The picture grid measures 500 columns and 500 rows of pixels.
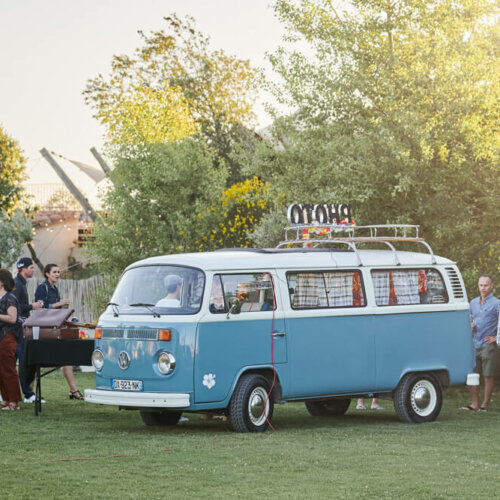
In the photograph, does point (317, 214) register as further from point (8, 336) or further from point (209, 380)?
point (8, 336)

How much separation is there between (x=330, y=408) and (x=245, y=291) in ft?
Result: 10.4

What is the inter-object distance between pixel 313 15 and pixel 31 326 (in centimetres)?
801

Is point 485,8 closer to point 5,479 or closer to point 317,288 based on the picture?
point 317,288

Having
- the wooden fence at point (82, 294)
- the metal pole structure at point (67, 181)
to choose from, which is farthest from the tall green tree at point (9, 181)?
the wooden fence at point (82, 294)

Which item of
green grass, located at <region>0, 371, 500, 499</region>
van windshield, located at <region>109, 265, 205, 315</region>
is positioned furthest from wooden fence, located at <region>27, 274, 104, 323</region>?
van windshield, located at <region>109, 265, 205, 315</region>

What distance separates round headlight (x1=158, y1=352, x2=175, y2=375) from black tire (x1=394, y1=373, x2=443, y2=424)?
3406 mm

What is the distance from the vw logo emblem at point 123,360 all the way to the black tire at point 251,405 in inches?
49.6

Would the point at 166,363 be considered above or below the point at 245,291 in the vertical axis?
below

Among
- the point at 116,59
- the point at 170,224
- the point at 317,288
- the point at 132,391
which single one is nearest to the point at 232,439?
the point at 132,391

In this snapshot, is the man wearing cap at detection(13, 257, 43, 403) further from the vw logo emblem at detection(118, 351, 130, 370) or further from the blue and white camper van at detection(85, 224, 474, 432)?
the vw logo emblem at detection(118, 351, 130, 370)

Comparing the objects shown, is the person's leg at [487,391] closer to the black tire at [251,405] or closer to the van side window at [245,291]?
the black tire at [251,405]

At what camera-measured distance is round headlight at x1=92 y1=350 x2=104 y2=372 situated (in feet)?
41.0

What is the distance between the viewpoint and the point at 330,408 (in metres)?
14.9

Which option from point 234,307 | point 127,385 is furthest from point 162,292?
point 127,385
